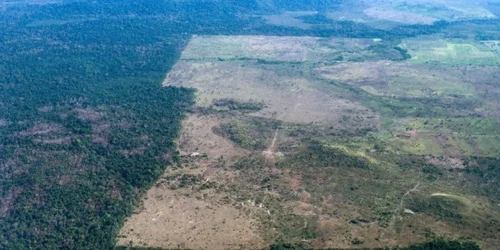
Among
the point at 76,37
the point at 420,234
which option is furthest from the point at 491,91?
the point at 76,37

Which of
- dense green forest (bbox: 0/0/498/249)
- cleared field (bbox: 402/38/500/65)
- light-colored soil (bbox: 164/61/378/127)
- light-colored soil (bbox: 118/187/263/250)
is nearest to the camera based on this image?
light-colored soil (bbox: 118/187/263/250)

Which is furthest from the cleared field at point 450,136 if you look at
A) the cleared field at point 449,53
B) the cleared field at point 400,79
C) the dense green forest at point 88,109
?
the cleared field at point 449,53

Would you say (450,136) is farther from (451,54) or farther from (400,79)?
(451,54)

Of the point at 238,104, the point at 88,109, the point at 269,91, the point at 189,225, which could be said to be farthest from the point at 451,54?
the point at 189,225

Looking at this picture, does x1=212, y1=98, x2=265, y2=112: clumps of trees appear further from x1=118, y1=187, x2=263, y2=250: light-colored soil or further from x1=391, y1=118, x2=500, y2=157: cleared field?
x1=118, y1=187, x2=263, y2=250: light-colored soil

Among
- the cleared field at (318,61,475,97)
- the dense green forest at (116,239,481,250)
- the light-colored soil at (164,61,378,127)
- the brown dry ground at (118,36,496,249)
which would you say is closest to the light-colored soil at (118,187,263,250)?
the brown dry ground at (118,36,496,249)
